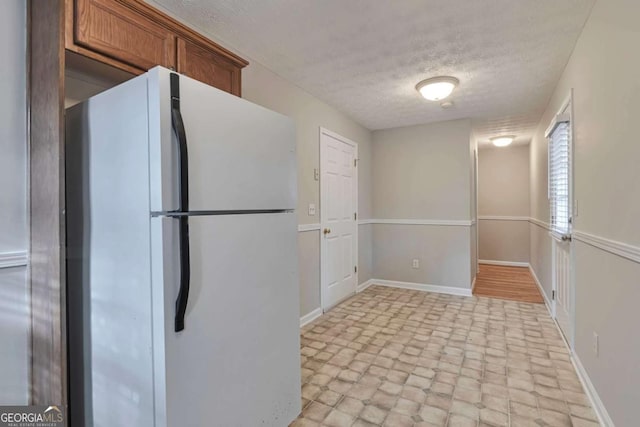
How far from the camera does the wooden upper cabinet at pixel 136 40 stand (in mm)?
1408

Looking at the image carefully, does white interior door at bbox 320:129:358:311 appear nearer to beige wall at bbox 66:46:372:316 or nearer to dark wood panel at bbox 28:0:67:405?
beige wall at bbox 66:46:372:316

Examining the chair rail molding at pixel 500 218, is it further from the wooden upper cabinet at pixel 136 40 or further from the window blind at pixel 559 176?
the wooden upper cabinet at pixel 136 40

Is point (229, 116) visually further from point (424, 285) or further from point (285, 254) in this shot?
point (424, 285)

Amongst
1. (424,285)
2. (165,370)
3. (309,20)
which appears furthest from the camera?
(424,285)

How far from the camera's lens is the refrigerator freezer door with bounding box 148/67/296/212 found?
44.9 inches

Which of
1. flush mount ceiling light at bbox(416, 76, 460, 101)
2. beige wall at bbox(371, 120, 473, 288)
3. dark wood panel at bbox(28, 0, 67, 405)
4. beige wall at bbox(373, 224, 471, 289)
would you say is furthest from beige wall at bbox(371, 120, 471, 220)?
dark wood panel at bbox(28, 0, 67, 405)

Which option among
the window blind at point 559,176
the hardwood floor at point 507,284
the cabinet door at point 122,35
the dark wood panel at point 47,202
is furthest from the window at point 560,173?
the dark wood panel at point 47,202

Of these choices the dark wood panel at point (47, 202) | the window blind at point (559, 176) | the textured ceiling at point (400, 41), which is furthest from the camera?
the window blind at point (559, 176)

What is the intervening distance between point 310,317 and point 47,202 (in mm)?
2566

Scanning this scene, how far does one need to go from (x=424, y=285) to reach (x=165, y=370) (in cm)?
411

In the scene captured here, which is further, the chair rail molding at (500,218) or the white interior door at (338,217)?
the chair rail molding at (500,218)

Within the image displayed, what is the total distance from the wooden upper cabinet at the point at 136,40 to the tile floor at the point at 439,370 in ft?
7.05

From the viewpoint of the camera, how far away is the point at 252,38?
7.77ft

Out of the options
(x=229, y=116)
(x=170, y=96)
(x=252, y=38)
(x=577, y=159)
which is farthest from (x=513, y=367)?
(x=252, y=38)
